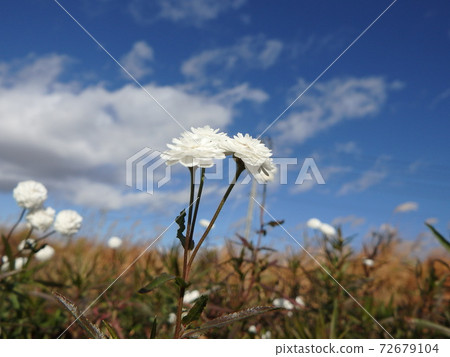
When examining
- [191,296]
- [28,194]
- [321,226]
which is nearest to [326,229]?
[321,226]

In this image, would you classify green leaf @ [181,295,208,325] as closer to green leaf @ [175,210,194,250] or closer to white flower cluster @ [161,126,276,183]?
green leaf @ [175,210,194,250]

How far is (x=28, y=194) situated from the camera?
10.7 feet

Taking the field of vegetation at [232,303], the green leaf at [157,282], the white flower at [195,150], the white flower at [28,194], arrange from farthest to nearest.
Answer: the white flower at [28,194]
the field of vegetation at [232,303]
the white flower at [195,150]
the green leaf at [157,282]

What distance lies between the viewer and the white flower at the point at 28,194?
10.7ft

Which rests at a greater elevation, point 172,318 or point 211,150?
point 211,150

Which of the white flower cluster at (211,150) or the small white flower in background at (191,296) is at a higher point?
the white flower cluster at (211,150)

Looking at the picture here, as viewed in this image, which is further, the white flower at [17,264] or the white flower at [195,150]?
the white flower at [17,264]

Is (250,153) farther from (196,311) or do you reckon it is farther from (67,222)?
(67,222)

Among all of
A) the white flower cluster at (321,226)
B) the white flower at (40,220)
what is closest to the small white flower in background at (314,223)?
the white flower cluster at (321,226)

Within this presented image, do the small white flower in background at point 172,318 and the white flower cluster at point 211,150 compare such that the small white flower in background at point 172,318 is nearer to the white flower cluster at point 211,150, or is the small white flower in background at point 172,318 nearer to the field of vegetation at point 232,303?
the field of vegetation at point 232,303

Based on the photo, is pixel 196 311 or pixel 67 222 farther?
pixel 67 222

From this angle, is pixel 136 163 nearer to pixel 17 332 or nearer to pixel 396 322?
pixel 17 332

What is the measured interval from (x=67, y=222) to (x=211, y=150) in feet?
8.23

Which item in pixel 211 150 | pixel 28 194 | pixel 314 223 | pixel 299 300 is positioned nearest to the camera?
pixel 211 150
